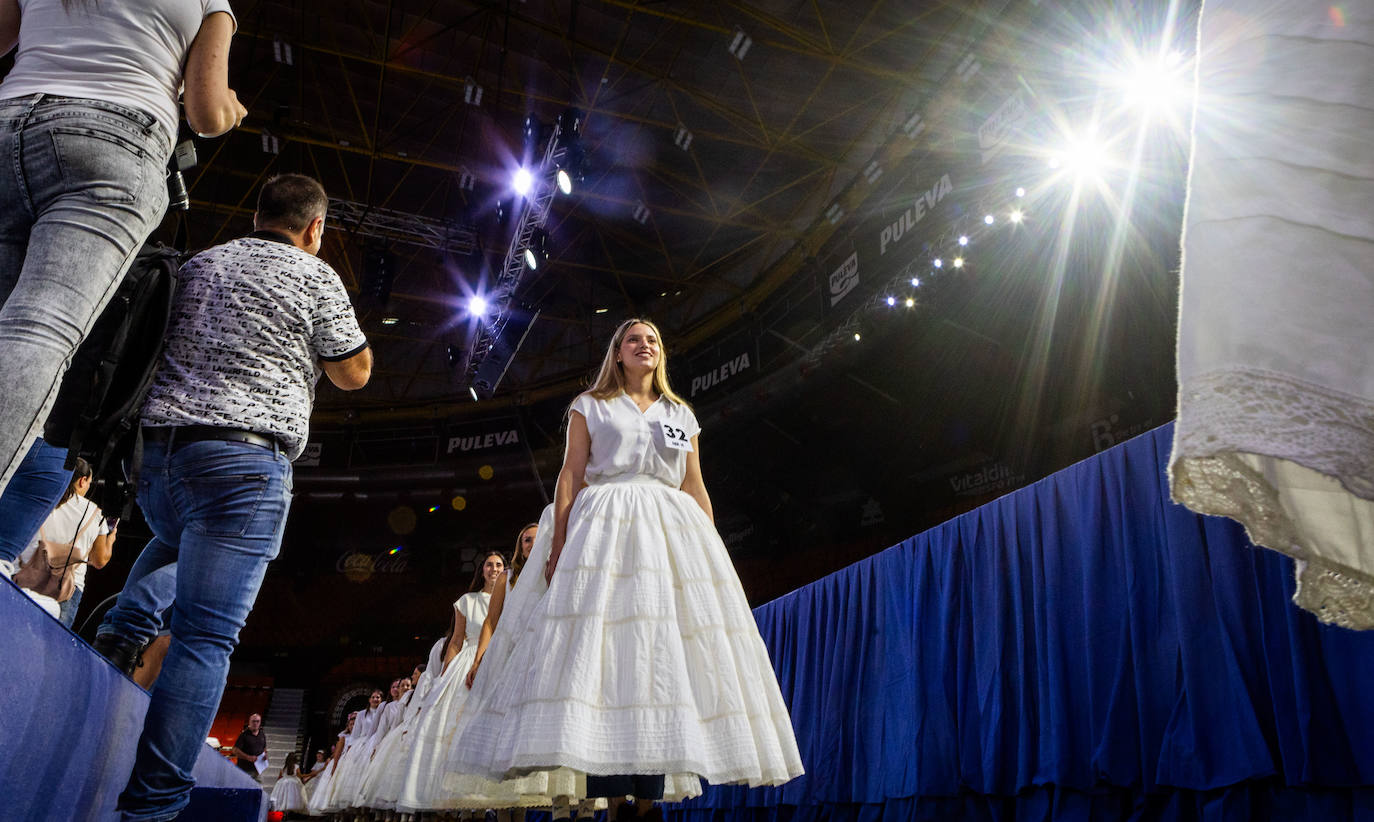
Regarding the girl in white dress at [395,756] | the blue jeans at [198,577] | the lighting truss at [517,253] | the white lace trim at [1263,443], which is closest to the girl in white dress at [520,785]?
the blue jeans at [198,577]

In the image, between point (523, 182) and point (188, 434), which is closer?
point (188, 434)

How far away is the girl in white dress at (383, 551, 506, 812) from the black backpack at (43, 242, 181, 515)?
2532 mm

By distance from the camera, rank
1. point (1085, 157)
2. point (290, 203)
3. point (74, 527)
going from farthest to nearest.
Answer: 1. point (1085, 157)
2. point (74, 527)
3. point (290, 203)

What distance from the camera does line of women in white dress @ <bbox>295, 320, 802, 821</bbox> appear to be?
1.92m

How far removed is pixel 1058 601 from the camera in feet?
9.29

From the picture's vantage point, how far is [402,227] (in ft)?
41.5

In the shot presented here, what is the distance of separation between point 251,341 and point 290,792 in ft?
39.9

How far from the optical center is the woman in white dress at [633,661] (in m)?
1.91

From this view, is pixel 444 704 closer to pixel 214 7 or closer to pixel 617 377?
pixel 617 377

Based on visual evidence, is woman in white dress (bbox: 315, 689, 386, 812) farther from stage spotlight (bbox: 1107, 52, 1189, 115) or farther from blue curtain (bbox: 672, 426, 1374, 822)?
stage spotlight (bbox: 1107, 52, 1189, 115)

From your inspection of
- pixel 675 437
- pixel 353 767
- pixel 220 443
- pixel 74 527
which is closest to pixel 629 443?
pixel 675 437

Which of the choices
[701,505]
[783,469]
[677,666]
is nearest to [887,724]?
[701,505]

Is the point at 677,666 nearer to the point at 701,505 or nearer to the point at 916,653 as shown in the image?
the point at 701,505

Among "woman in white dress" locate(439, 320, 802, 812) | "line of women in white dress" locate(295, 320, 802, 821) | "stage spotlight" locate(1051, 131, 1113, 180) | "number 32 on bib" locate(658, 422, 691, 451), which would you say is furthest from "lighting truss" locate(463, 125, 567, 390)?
"woman in white dress" locate(439, 320, 802, 812)
